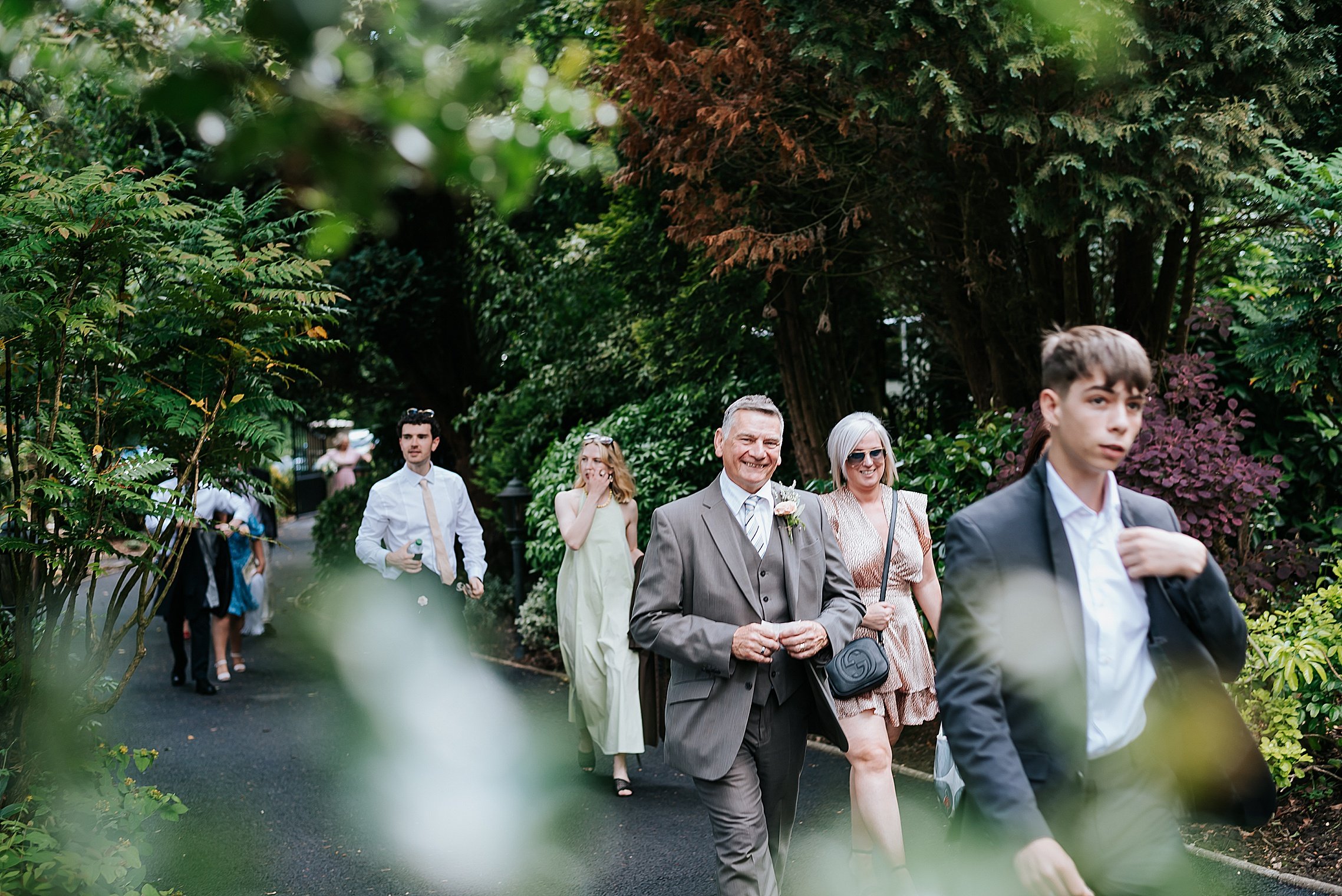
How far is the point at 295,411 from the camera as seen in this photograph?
5.46 metres

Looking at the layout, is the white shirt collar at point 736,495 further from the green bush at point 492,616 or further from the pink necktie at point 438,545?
the green bush at point 492,616

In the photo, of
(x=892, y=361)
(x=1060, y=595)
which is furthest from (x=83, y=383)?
(x=892, y=361)

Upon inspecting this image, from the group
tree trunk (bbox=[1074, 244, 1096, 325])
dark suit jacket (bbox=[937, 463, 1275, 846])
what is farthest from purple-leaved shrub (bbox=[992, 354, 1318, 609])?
dark suit jacket (bbox=[937, 463, 1275, 846])

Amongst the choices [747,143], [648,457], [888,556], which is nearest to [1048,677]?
[888,556]

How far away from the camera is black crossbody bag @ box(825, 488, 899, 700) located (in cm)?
429

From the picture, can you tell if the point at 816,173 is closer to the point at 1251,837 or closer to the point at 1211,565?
the point at 1251,837

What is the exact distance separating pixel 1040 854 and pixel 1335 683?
3.81 m

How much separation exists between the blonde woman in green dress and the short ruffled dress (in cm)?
209

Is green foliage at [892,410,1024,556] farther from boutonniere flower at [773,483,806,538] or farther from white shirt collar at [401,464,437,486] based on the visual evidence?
white shirt collar at [401,464,437,486]

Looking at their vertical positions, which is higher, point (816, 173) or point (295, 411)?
point (816, 173)

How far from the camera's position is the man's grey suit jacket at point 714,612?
13.2 feet

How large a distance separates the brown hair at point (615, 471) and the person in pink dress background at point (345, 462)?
1029cm

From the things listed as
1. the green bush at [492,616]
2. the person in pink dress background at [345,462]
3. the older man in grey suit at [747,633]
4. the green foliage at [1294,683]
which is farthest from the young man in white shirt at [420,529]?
the person in pink dress background at [345,462]

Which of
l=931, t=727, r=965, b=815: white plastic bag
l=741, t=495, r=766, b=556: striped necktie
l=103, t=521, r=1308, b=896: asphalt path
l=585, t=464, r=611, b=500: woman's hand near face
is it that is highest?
l=585, t=464, r=611, b=500: woman's hand near face
